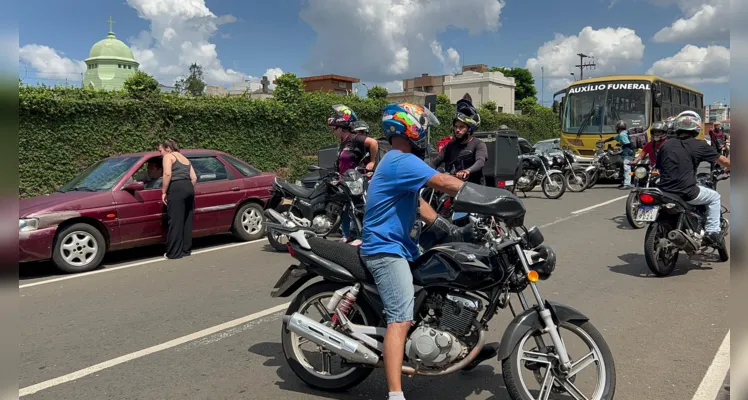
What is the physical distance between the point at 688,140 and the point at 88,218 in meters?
7.93

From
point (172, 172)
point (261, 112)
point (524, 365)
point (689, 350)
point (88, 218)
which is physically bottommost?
point (689, 350)

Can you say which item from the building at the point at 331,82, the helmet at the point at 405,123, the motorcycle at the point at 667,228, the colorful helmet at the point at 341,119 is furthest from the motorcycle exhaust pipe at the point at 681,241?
the building at the point at 331,82

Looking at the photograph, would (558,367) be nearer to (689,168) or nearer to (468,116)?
(689,168)

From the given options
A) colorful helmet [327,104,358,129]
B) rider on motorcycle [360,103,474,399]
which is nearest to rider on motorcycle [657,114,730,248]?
colorful helmet [327,104,358,129]

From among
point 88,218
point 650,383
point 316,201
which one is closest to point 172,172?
point 88,218

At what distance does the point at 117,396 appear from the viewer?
3.80 metres

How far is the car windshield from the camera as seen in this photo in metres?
8.19

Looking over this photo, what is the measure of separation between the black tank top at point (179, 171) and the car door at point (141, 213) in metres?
0.38

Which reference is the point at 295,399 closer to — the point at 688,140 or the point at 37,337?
the point at 37,337

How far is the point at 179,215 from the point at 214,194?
947 mm

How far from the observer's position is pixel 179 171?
8.36m

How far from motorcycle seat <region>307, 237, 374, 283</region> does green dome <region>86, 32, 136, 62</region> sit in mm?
37216

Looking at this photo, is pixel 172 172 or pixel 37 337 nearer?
pixel 37 337

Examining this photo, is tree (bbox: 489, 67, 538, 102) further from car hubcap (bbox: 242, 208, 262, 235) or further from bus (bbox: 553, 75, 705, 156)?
car hubcap (bbox: 242, 208, 262, 235)
